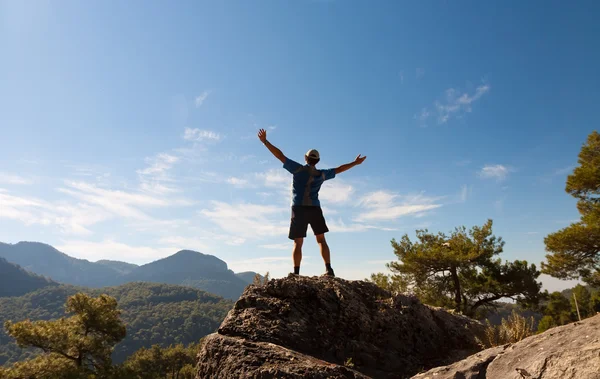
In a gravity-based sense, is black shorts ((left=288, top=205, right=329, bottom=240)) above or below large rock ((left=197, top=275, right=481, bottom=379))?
above

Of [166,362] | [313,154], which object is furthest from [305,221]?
[166,362]

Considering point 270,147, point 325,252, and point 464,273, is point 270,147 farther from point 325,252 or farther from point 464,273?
point 464,273

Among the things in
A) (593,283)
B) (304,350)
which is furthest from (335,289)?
(593,283)

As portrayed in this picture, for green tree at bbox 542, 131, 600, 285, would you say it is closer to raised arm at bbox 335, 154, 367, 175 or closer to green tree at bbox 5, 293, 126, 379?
raised arm at bbox 335, 154, 367, 175

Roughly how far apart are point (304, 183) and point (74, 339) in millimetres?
33830

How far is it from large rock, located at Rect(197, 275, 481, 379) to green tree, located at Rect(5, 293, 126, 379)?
31.9 metres

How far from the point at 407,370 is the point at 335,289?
1.58 metres

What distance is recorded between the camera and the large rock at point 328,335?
3.64 m

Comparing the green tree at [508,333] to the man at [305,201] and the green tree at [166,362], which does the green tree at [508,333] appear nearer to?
the man at [305,201]

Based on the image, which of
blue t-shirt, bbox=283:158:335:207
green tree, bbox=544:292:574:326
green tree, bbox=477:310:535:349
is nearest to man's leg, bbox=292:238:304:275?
blue t-shirt, bbox=283:158:335:207

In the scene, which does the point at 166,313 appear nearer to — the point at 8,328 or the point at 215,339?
the point at 8,328

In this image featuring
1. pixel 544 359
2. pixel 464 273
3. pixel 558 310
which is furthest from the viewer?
pixel 558 310

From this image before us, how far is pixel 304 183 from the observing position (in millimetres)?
6359

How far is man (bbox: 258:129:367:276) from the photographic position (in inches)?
246
